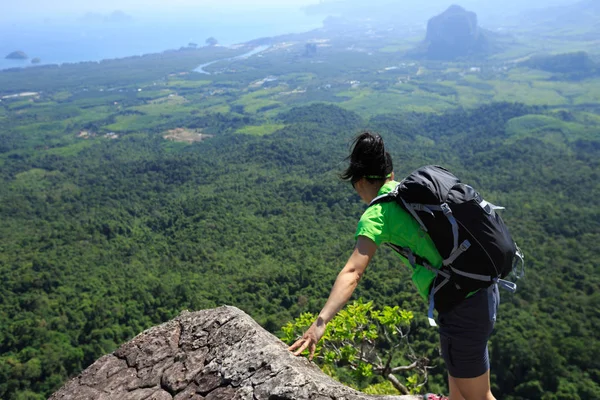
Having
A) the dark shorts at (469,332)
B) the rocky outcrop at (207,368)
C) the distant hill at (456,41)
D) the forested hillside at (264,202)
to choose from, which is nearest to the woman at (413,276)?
the dark shorts at (469,332)

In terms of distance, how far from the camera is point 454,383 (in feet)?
9.57

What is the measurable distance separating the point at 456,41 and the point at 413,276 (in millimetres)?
196024

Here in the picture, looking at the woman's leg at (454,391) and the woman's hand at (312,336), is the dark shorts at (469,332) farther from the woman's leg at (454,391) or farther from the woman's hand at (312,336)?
the woman's hand at (312,336)

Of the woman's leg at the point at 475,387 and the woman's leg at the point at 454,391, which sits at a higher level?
the woman's leg at the point at 475,387

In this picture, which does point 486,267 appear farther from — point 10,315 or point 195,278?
point 10,315

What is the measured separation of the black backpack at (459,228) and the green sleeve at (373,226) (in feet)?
0.45

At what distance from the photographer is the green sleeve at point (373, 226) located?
2383mm

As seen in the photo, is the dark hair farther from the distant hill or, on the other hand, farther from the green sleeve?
the distant hill

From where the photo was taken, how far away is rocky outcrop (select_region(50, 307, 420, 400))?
2514 millimetres

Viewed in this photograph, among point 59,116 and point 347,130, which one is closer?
point 347,130

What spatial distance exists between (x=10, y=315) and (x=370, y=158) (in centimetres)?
3846

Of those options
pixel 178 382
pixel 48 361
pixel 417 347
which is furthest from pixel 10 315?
pixel 178 382

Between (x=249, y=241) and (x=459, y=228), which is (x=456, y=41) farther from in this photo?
(x=459, y=228)

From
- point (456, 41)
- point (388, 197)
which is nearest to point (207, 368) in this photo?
point (388, 197)
